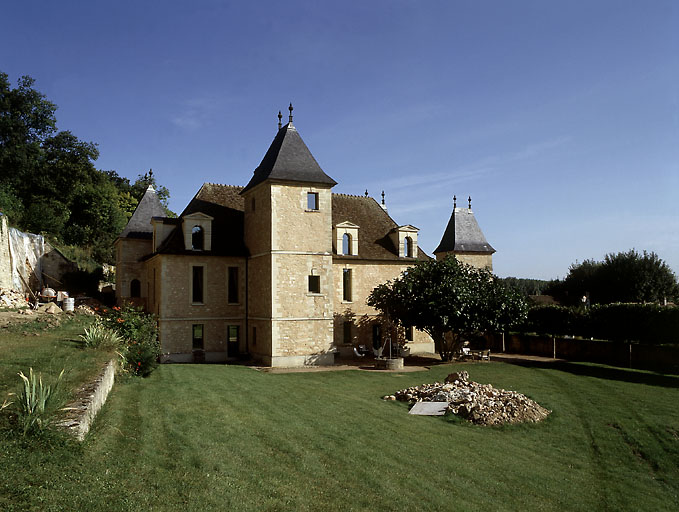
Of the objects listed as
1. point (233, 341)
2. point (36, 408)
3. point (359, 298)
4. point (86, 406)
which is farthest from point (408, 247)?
point (36, 408)

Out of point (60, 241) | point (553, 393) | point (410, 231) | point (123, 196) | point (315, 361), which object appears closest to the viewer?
point (553, 393)

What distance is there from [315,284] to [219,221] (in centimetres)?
744

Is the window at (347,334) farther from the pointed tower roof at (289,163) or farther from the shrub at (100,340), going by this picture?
the shrub at (100,340)

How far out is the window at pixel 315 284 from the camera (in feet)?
94.0

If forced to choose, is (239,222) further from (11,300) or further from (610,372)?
(610,372)

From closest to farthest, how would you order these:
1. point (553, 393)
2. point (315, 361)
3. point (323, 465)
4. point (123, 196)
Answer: point (323, 465) < point (553, 393) < point (315, 361) < point (123, 196)

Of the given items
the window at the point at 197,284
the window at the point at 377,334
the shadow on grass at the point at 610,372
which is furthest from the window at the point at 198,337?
the shadow on grass at the point at 610,372

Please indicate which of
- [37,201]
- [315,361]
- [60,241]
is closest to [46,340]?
[315,361]

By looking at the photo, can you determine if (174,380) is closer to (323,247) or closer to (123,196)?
(323,247)

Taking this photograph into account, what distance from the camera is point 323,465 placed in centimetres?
1045

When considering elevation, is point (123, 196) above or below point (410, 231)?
above

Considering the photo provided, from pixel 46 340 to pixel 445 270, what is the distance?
20.2 m

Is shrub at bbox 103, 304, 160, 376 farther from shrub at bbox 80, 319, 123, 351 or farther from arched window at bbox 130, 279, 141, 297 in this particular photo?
arched window at bbox 130, 279, 141, 297

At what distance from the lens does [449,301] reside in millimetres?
28234
